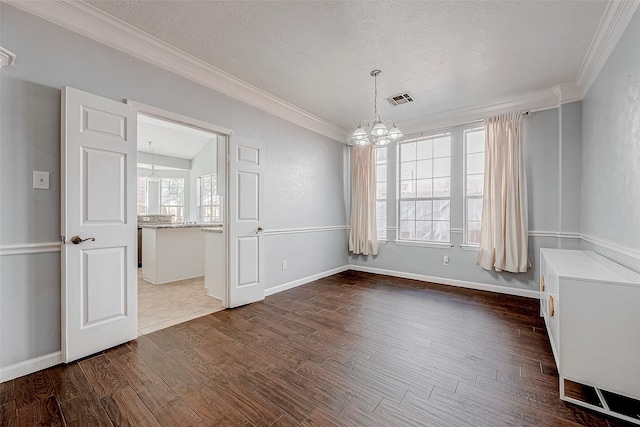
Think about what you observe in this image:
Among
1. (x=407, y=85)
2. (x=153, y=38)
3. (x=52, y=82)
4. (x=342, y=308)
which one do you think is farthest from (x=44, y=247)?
(x=407, y=85)

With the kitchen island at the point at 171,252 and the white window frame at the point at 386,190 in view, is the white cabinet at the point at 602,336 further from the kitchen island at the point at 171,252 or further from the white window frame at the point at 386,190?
the kitchen island at the point at 171,252

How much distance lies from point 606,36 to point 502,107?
4.91 ft

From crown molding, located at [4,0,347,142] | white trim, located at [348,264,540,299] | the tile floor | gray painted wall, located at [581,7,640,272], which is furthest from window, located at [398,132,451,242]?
the tile floor

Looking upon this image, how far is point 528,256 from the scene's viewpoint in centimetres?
361

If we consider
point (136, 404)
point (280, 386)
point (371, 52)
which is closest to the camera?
point (136, 404)

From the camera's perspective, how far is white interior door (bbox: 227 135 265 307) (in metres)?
3.19

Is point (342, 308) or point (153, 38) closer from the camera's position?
point (153, 38)

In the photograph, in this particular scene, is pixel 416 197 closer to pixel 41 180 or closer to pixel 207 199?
pixel 41 180

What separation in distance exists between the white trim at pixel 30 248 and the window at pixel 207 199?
5392mm

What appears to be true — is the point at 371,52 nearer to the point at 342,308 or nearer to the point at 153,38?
the point at 153,38

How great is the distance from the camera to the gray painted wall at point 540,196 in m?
3.26

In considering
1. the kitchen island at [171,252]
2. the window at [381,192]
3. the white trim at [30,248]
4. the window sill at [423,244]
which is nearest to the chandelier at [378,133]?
the window at [381,192]

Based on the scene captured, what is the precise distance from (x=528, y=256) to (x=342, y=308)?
270cm

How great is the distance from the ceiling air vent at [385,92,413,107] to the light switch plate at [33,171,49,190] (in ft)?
12.1
